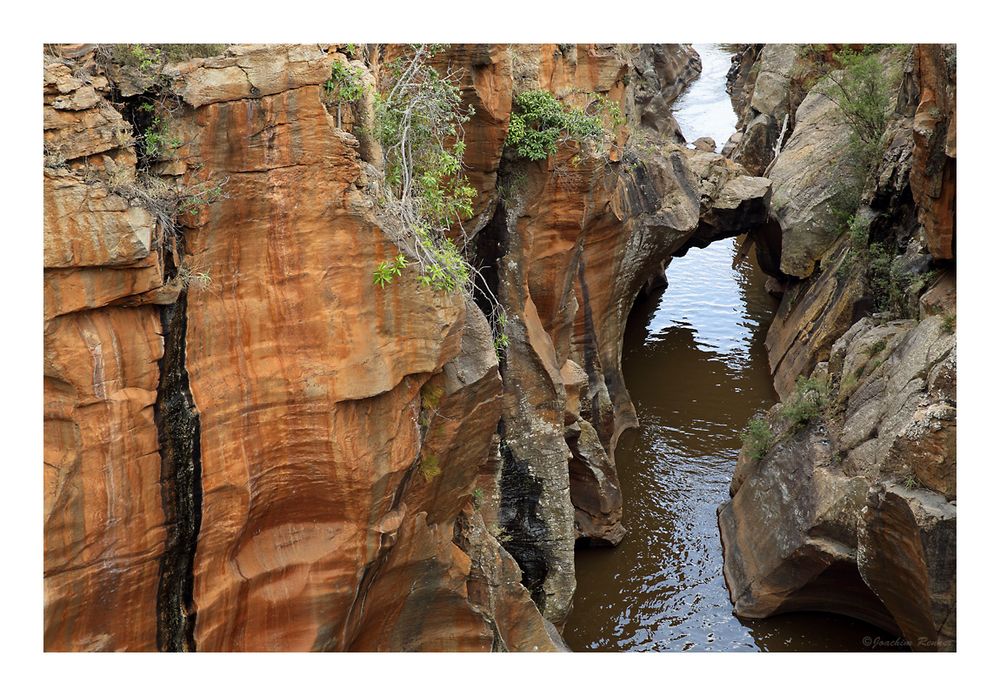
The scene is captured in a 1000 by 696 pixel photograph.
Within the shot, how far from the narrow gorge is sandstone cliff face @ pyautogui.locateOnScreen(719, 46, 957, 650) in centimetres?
6

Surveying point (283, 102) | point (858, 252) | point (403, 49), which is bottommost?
point (858, 252)

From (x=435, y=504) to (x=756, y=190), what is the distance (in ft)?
52.6

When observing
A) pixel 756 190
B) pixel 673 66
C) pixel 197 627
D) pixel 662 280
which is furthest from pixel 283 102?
pixel 673 66

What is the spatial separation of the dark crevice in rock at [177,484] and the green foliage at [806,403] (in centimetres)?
994

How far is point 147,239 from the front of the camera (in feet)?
23.8

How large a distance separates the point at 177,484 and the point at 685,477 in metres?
11.8

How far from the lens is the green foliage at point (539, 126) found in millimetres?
13609

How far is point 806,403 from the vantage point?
14.6 m

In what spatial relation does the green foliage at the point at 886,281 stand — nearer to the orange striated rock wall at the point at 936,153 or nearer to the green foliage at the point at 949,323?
the orange striated rock wall at the point at 936,153

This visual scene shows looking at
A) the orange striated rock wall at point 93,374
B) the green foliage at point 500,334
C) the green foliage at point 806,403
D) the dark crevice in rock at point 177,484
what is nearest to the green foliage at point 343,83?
the orange striated rock wall at point 93,374

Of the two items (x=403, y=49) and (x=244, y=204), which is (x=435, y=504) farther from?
(x=403, y=49)

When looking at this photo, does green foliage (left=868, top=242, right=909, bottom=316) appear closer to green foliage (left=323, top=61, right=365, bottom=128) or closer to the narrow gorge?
the narrow gorge

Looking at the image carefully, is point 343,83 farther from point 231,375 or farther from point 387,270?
point 231,375

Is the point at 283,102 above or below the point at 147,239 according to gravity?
above
